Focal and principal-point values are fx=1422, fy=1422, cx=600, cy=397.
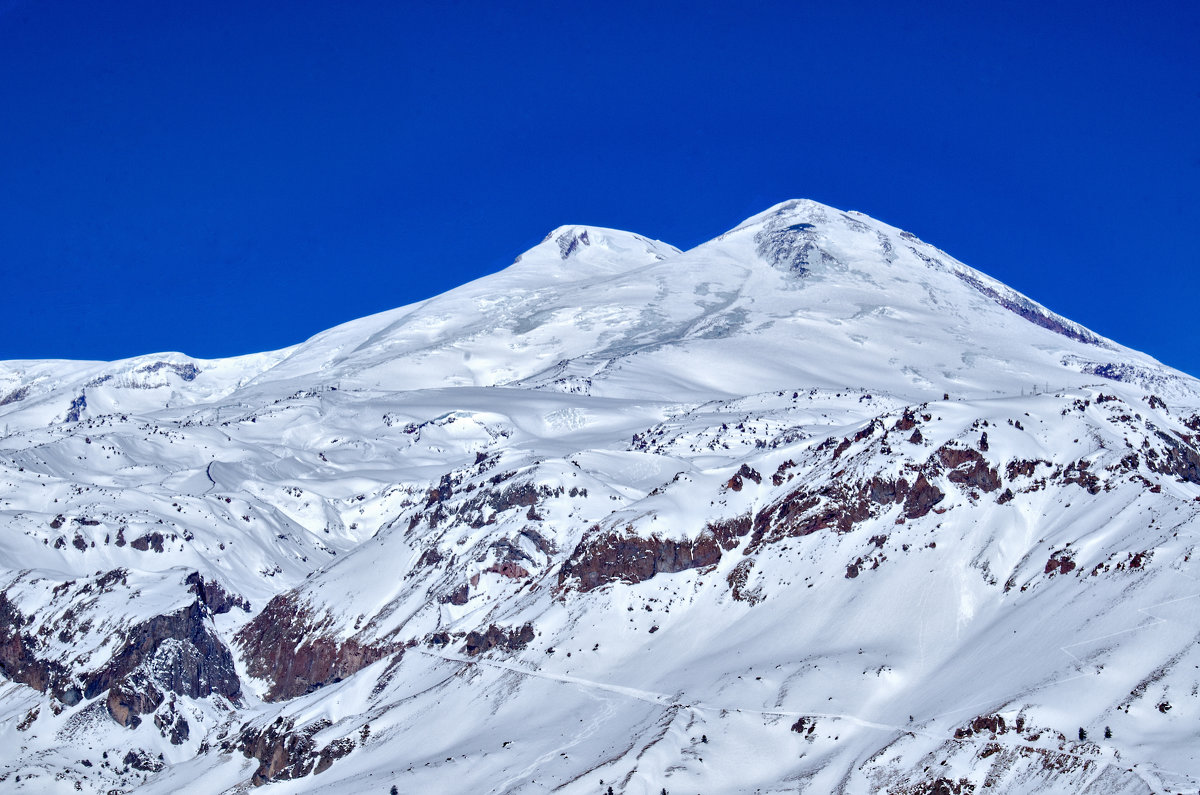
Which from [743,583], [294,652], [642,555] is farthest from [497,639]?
[294,652]

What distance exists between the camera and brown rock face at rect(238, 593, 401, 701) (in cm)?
16462

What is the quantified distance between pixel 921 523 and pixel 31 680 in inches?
4375

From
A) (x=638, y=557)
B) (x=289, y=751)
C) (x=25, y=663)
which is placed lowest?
(x=289, y=751)

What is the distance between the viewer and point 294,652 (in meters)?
174

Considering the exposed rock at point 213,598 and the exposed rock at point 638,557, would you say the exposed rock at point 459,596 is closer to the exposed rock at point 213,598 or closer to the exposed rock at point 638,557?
the exposed rock at point 638,557

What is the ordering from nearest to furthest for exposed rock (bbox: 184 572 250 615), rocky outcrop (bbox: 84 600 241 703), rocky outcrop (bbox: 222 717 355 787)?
rocky outcrop (bbox: 222 717 355 787) → rocky outcrop (bbox: 84 600 241 703) → exposed rock (bbox: 184 572 250 615)

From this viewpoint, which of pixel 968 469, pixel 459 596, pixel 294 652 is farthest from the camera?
pixel 294 652

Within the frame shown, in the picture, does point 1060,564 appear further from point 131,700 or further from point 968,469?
point 131,700

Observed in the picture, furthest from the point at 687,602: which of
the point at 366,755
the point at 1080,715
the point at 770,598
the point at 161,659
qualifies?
the point at 161,659

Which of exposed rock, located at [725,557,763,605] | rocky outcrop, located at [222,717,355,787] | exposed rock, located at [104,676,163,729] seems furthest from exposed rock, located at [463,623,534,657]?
exposed rock, located at [104,676,163,729]

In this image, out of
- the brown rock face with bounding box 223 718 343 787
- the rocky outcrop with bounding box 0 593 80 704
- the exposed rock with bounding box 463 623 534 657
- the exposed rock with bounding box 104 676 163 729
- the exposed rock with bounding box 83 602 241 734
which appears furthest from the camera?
the rocky outcrop with bounding box 0 593 80 704

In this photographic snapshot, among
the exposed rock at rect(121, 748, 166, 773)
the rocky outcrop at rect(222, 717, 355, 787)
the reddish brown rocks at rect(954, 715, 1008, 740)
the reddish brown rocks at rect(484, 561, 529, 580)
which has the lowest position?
the reddish brown rocks at rect(954, 715, 1008, 740)

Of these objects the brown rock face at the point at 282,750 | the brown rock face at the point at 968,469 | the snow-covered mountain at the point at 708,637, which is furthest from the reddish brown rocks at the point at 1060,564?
the brown rock face at the point at 282,750

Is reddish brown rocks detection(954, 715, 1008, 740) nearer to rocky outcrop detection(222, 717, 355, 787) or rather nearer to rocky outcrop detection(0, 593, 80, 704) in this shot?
rocky outcrop detection(222, 717, 355, 787)
